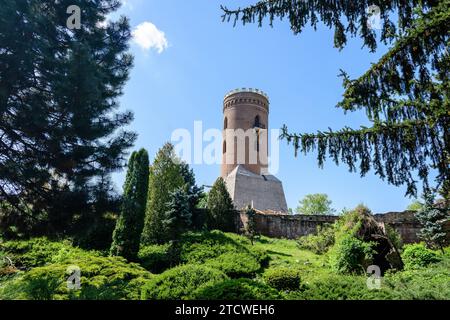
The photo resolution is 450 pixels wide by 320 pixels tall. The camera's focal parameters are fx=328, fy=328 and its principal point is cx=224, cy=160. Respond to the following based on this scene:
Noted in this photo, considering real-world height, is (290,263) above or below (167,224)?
below

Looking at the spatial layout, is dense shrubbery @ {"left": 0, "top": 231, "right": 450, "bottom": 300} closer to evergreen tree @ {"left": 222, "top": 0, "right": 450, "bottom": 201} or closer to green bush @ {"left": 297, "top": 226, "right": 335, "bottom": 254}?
green bush @ {"left": 297, "top": 226, "right": 335, "bottom": 254}

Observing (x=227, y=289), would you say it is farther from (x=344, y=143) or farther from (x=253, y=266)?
(x=253, y=266)

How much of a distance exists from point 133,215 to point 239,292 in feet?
38.5

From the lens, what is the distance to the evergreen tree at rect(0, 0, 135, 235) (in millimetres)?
5699

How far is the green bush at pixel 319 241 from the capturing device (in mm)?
18766

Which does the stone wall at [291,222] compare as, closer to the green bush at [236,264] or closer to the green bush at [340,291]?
the green bush at [236,264]

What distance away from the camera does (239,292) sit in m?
5.99

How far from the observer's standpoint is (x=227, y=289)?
6.03 metres

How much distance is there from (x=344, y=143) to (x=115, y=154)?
4.70 meters

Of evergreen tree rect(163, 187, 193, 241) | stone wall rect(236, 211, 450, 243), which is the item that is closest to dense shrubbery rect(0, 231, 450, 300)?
evergreen tree rect(163, 187, 193, 241)

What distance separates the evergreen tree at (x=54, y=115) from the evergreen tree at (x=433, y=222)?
17403mm

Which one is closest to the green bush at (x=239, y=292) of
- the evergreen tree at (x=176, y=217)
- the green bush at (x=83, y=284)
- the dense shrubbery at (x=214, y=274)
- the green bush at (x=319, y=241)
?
the dense shrubbery at (x=214, y=274)

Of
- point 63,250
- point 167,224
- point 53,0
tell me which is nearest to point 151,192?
point 167,224

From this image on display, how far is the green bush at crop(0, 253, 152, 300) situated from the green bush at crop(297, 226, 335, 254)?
39.6 ft
